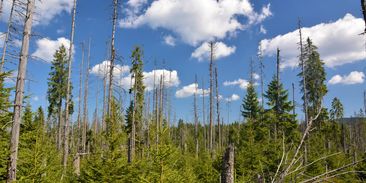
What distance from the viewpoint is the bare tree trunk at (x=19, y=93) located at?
855 centimetres

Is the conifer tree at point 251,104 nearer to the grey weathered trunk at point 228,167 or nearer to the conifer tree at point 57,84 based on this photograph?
the conifer tree at point 57,84

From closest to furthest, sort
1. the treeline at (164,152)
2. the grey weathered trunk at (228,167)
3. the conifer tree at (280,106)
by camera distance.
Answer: the grey weathered trunk at (228,167)
the treeline at (164,152)
the conifer tree at (280,106)

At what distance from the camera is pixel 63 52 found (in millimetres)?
37469

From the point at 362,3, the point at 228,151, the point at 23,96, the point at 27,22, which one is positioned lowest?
the point at 228,151

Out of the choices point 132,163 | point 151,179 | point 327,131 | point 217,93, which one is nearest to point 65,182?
point 132,163

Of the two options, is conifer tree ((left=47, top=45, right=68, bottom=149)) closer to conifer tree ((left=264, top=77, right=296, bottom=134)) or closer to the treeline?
the treeline

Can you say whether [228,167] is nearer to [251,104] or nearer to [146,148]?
[146,148]

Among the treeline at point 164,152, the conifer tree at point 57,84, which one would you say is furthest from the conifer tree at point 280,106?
the conifer tree at point 57,84

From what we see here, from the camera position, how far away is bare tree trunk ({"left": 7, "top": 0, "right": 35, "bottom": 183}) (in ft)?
28.0

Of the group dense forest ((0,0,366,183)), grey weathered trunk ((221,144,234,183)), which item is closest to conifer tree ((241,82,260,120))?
dense forest ((0,0,366,183))

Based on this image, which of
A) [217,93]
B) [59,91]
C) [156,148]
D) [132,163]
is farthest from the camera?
[59,91]

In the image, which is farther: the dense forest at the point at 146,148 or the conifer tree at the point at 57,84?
the conifer tree at the point at 57,84

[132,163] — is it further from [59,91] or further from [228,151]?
[59,91]

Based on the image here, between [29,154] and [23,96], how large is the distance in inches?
72.2
